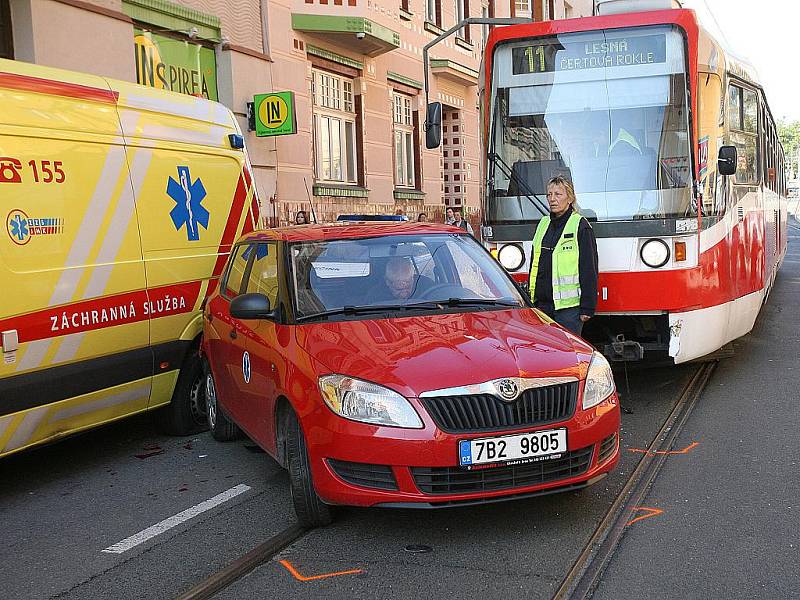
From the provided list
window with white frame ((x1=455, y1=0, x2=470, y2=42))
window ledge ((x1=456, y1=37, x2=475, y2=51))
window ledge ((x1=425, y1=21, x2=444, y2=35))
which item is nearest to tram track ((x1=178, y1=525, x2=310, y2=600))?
window ledge ((x1=425, y1=21, x2=444, y2=35))

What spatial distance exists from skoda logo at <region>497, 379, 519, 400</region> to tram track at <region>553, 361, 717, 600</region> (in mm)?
788

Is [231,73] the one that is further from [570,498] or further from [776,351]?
[570,498]

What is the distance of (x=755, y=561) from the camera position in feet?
13.9

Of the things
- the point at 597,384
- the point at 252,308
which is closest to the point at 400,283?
the point at 252,308

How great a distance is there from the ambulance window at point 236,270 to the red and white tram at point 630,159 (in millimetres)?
2518

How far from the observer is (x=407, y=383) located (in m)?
4.56

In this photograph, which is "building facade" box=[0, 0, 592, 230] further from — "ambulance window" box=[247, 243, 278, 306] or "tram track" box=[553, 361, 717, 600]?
"tram track" box=[553, 361, 717, 600]

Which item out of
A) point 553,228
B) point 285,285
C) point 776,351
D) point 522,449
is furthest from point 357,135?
point 522,449

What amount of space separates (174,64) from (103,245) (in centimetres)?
802

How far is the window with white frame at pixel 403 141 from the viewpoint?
2058 cm

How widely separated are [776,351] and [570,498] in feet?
19.4

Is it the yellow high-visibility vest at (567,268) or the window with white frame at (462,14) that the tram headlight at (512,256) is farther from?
the window with white frame at (462,14)

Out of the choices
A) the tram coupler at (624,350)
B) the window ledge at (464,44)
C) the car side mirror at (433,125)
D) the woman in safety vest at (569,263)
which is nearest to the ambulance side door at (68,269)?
the woman in safety vest at (569,263)

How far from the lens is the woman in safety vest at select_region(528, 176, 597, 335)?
7250 mm
